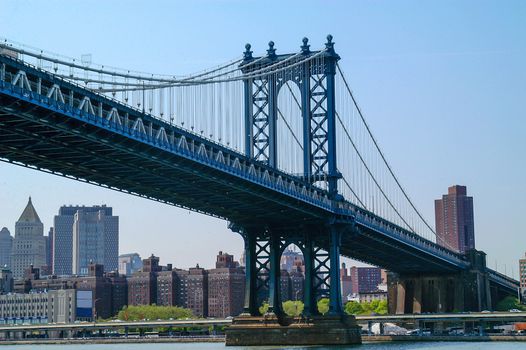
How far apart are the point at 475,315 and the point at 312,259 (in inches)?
1066

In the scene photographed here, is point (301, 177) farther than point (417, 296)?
No

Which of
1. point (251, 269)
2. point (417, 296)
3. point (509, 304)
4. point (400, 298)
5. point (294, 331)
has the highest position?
point (251, 269)

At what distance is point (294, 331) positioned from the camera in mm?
92438

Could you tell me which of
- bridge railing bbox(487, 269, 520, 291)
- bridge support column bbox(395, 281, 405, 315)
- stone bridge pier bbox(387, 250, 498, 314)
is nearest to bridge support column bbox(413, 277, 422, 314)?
Result: stone bridge pier bbox(387, 250, 498, 314)

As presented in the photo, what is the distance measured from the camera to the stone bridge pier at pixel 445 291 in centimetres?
15225

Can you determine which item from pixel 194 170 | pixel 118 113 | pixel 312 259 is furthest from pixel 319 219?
pixel 118 113

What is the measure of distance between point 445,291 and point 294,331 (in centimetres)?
6433

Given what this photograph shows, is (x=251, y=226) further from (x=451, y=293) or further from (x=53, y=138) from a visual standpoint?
(x=451, y=293)

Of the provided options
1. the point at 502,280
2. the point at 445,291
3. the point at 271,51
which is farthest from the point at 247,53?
the point at 502,280

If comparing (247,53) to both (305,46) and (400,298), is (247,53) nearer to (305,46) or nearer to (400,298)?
(305,46)

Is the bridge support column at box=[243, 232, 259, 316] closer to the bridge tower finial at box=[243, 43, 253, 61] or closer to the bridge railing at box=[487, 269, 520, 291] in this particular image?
the bridge tower finial at box=[243, 43, 253, 61]

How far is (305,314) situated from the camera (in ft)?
307

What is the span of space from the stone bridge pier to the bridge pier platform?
60.0 m

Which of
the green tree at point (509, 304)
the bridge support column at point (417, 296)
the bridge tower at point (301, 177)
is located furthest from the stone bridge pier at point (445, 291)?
the bridge tower at point (301, 177)
